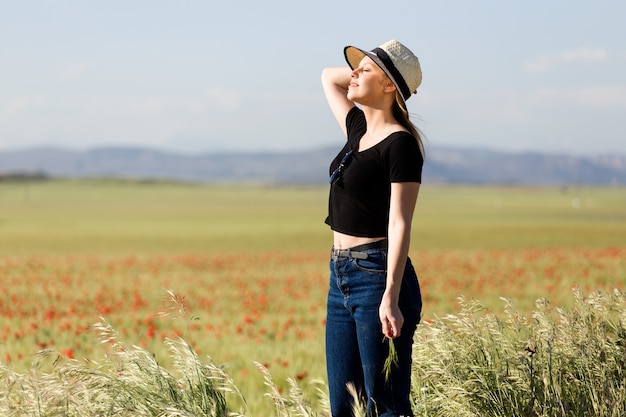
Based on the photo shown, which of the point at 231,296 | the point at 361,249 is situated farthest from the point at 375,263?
the point at 231,296

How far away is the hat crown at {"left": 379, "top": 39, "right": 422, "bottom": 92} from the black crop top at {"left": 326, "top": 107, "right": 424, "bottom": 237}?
0.36 m

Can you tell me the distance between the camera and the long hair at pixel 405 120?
423 cm

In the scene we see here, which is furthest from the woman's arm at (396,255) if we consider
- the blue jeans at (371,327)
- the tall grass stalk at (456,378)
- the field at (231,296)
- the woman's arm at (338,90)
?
the field at (231,296)

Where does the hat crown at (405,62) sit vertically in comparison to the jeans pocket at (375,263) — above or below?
above

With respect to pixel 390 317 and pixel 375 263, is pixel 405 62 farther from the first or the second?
pixel 390 317

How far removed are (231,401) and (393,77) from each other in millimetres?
3924

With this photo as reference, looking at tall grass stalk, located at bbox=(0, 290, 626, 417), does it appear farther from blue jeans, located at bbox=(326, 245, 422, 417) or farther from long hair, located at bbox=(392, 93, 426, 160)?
long hair, located at bbox=(392, 93, 426, 160)

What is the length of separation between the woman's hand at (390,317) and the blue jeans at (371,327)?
0.12 metres

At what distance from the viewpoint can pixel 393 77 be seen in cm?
423

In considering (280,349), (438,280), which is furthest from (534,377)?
(438,280)

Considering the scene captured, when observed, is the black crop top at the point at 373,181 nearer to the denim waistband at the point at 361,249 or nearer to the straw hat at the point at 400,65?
the denim waistband at the point at 361,249

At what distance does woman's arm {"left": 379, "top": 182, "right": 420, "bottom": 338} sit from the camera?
157 inches

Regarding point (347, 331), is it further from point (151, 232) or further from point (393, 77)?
point (151, 232)

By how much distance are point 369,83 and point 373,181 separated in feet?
1.90
